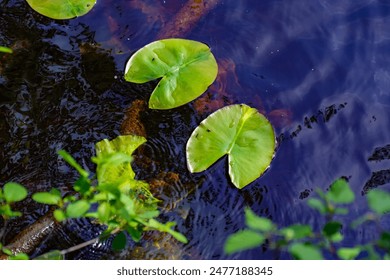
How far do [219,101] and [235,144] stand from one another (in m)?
0.36

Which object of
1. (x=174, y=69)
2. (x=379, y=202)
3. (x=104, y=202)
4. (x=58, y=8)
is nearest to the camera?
(x=379, y=202)

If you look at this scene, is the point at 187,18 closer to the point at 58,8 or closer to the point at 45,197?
the point at 58,8

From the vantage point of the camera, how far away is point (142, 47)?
122 inches

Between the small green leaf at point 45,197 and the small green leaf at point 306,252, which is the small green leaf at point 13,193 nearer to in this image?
the small green leaf at point 45,197

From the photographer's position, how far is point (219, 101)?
2965 mm

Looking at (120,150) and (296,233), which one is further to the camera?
(120,150)

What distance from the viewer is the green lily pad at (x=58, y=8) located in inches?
123

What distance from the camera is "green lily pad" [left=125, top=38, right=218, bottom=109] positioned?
284 cm

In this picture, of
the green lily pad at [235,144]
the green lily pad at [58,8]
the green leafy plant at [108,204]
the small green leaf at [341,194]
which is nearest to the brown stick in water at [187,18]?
the green lily pad at [58,8]

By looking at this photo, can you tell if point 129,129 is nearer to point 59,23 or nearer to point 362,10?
point 59,23

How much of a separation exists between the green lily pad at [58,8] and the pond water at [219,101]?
0.08 m

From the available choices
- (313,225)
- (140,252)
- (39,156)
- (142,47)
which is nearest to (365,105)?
(313,225)

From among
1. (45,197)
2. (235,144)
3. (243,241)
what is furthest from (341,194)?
(235,144)

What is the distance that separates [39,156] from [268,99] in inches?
49.9
